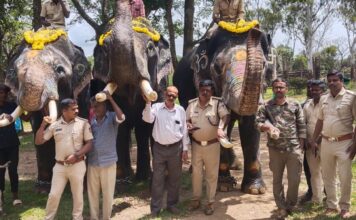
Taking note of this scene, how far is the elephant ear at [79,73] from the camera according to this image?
265 inches

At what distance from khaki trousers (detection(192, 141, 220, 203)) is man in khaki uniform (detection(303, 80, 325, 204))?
117cm

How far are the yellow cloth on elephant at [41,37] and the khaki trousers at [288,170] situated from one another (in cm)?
341

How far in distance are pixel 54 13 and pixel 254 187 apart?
4.15 meters

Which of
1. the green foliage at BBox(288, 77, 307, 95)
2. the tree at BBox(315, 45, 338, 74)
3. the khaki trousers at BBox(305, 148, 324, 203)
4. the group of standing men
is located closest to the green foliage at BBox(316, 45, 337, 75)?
the tree at BBox(315, 45, 338, 74)

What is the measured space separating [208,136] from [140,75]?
45.3 inches

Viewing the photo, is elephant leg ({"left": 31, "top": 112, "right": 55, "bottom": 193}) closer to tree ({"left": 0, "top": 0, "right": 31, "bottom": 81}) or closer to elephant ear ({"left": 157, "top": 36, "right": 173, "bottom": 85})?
elephant ear ({"left": 157, "top": 36, "right": 173, "bottom": 85})

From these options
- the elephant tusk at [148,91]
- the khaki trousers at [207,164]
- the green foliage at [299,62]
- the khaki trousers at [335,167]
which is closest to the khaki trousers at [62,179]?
the elephant tusk at [148,91]

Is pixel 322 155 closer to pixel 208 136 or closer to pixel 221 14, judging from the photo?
pixel 208 136

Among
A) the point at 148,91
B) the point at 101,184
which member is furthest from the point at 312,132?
the point at 101,184

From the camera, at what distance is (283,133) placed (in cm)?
531

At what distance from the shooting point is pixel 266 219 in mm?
5680

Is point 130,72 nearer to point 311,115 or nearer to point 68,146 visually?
point 68,146

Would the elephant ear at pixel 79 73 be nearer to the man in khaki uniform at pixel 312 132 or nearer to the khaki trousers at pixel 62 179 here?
the khaki trousers at pixel 62 179

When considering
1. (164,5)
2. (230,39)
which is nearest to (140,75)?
(230,39)
